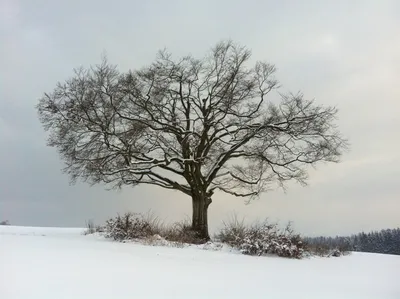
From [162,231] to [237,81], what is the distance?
290 inches

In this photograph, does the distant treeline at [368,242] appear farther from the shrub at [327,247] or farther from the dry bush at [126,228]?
the dry bush at [126,228]

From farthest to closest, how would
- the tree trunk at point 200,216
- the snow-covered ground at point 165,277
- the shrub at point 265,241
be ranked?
1. the tree trunk at point 200,216
2. the shrub at point 265,241
3. the snow-covered ground at point 165,277

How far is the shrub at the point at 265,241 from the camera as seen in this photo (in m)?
11.5

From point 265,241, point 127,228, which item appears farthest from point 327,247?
point 127,228

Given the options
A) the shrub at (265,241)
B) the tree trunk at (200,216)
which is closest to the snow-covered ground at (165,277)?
the shrub at (265,241)

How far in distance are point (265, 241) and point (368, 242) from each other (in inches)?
284

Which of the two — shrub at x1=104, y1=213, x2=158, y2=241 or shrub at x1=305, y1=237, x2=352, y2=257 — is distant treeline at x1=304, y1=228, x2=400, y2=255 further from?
shrub at x1=104, y1=213, x2=158, y2=241

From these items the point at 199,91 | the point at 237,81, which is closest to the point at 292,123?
the point at 237,81

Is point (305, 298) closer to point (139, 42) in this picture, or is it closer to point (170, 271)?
point (170, 271)

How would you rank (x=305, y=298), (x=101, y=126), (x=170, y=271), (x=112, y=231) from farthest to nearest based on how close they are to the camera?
(x=101, y=126) < (x=112, y=231) < (x=170, y=271) < (x=305, y=298)

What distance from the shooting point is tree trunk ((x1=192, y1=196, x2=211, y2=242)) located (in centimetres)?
1561

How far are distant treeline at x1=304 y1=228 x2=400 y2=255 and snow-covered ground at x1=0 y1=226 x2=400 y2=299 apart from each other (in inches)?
188

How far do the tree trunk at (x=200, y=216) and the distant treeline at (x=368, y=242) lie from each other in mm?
4117

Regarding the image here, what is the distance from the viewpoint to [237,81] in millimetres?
17125
